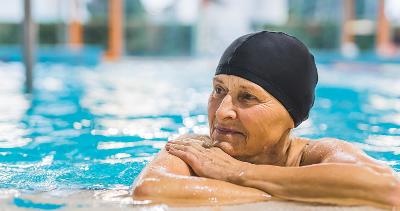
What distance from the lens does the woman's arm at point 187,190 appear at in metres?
2.67

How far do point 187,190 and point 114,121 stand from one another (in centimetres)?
367

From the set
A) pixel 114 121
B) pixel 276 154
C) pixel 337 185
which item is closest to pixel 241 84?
pixel 276 154

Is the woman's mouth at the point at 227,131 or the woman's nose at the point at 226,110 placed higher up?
the woman's nose at the point at 226,110

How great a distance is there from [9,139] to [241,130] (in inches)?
112

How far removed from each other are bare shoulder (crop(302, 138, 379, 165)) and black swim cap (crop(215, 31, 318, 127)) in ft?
0.90

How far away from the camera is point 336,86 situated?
10875mm

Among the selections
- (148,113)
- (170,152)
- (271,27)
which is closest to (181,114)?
(148,113)

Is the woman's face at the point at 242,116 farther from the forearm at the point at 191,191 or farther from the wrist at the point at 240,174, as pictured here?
the forearm at the point at 191,191

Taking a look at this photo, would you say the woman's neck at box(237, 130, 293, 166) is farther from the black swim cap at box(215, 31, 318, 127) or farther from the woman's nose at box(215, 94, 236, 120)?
the woman's nose at box(215, 94, 236, 120)

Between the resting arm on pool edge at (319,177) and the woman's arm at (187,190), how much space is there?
69 mm

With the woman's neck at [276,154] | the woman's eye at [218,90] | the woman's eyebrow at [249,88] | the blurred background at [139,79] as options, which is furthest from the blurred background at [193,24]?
the woman's eyebrow at [249,88]

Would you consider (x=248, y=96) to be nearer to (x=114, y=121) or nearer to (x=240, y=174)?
(x=240, y=174)

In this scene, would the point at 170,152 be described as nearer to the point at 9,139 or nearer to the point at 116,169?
the point at 116,169

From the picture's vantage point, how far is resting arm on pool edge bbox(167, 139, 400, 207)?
2.61 m
